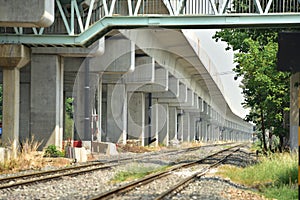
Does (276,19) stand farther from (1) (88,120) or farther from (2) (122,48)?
(2) (122,48)

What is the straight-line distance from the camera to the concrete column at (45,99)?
3700 centimetres

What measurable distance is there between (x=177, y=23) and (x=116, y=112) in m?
30.7

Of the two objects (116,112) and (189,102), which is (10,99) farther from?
(189,102)

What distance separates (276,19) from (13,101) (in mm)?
12709

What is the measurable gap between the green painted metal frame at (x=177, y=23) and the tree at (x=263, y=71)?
14.6 feet

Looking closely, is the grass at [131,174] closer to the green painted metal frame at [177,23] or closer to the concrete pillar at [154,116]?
the green painted metal frame at [177,23]

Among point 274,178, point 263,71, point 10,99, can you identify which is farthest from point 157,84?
point 274,178

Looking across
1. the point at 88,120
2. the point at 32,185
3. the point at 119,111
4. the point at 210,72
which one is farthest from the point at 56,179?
the point at 210,72

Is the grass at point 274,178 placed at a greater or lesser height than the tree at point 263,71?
lesser

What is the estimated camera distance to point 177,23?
28172mm

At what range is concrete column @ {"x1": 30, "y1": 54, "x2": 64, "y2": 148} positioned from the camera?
37.0 meters

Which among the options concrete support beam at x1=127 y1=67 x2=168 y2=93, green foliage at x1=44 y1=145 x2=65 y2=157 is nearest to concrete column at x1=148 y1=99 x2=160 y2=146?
concrete support beam at x1=127 y1=67 x2=168 y2=93

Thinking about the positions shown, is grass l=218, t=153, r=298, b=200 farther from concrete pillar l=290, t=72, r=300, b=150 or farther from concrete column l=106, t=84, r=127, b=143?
concrete column l=106, t=84, r=127, b=143

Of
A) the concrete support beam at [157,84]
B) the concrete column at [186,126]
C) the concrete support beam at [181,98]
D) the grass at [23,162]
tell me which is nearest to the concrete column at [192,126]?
the concrete column at [186,126]
